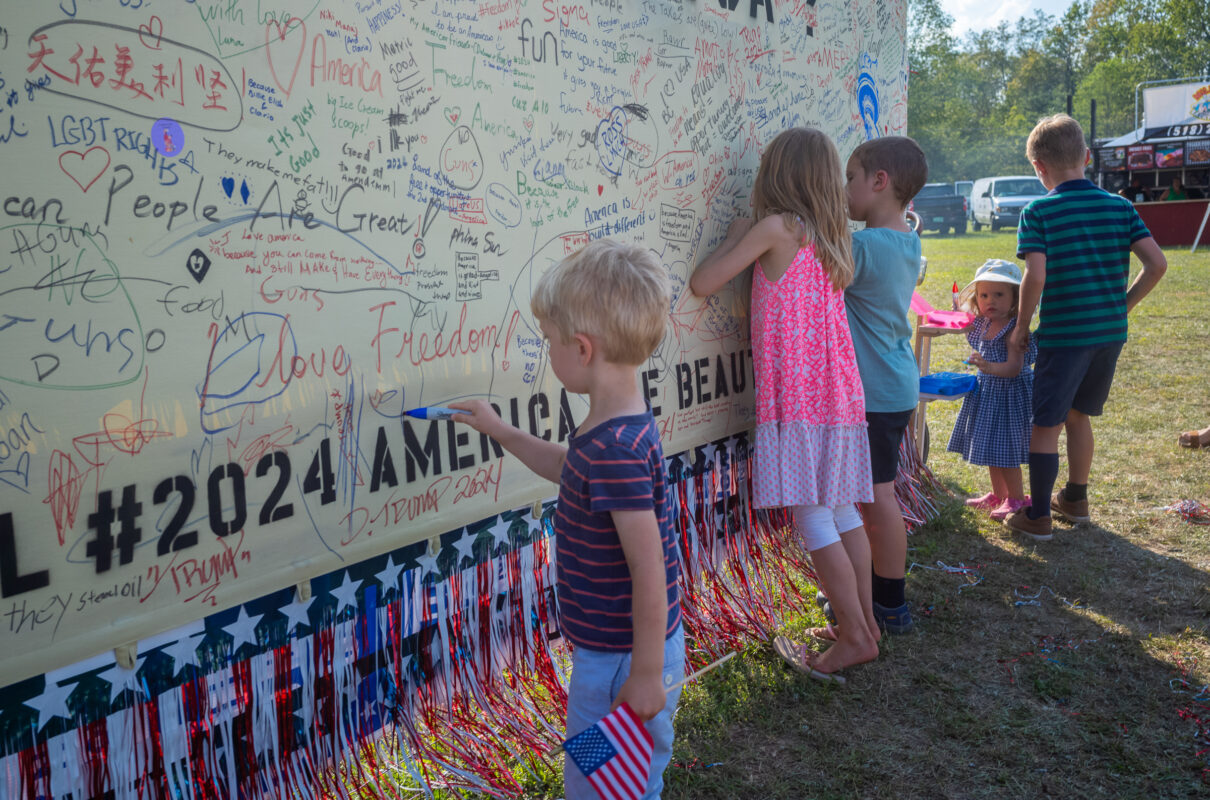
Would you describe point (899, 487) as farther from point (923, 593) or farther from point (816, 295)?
point (816, 295)

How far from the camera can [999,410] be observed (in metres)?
4.42

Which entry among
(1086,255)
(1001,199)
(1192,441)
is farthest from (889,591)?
(1001,199)

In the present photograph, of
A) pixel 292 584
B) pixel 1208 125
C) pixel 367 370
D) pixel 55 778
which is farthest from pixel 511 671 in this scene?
pixel 1208 125

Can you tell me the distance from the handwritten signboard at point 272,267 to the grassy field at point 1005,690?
3.45 feet

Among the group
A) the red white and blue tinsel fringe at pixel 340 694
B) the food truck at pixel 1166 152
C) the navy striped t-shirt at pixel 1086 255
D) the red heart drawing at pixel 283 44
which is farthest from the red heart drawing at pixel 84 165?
the food truck at pixel 1166 152

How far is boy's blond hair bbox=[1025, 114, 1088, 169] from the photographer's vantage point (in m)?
3.99

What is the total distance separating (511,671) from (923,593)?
192 cm

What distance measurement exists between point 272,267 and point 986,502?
3907mm

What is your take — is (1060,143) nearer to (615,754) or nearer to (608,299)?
(608,299)

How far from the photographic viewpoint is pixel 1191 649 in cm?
315

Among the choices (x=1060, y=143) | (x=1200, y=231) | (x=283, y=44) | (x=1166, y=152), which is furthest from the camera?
(x=1166, y=152)

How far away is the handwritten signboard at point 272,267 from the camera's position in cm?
159

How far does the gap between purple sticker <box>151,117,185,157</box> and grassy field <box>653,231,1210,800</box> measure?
1986 mm

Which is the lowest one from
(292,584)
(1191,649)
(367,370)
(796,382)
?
(1191,649)
